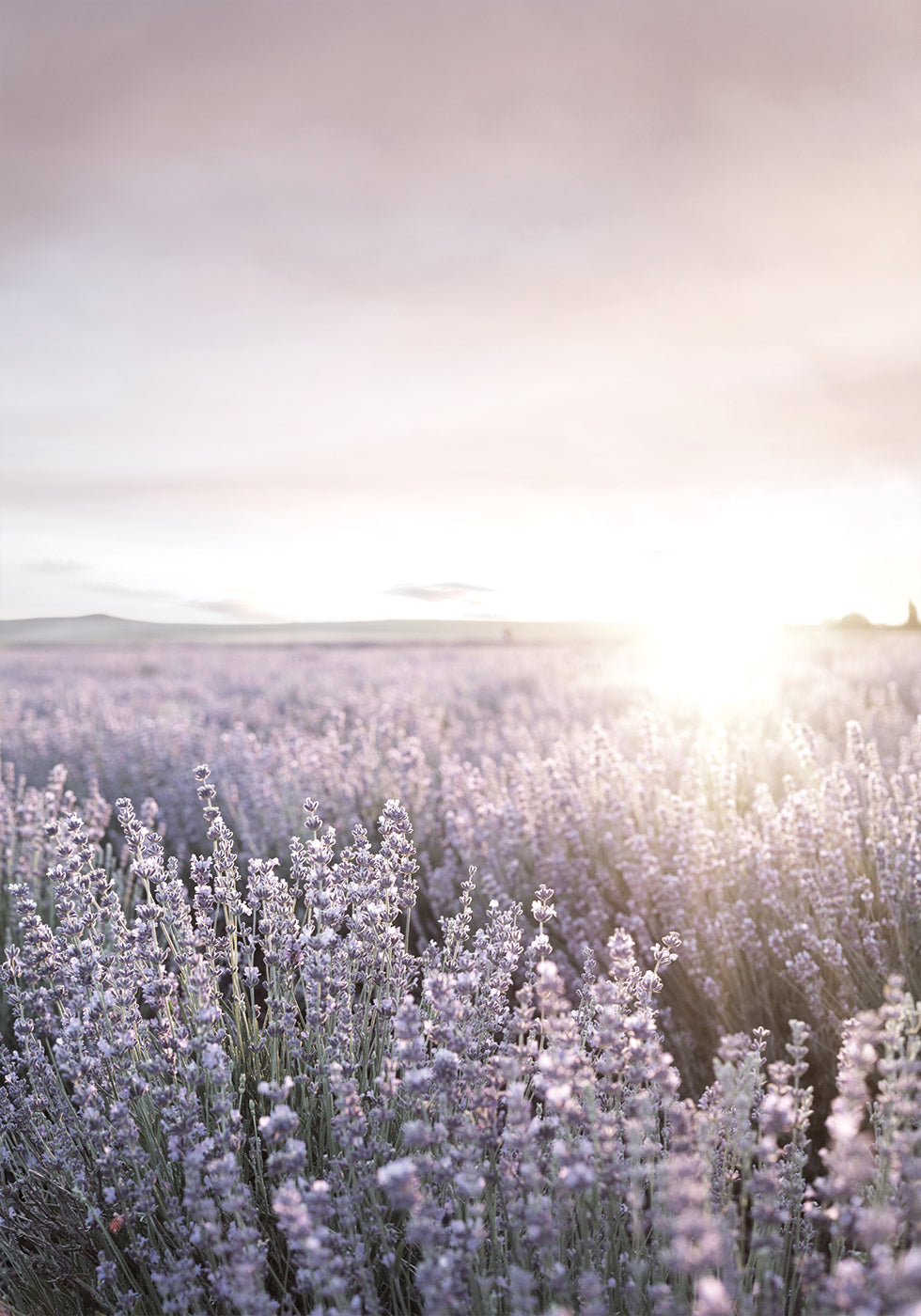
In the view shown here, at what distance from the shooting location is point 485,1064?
5.79ft

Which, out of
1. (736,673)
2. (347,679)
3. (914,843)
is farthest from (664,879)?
(347,679)

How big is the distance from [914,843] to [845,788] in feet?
1.47

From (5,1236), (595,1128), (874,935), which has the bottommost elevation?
(5,1236)

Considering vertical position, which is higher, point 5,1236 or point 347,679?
point 347,679

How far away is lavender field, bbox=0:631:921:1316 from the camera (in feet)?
4.02

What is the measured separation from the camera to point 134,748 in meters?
6.25

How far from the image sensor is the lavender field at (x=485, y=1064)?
4.02 ft

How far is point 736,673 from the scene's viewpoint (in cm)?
1128

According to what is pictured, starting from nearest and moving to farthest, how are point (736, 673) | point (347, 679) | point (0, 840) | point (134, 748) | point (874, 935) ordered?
point (874, 935)
point (0, 840)
point (134, 748)
point (736, 673)
point (347, 679)

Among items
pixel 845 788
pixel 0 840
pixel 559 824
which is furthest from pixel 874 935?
pixel 0 840

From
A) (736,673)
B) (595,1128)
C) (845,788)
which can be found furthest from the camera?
(736,673)

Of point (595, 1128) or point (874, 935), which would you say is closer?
point (595, 1128)

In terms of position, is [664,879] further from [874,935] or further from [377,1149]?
[377,1149]

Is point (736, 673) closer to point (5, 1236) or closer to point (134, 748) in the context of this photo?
point (134, 748)
